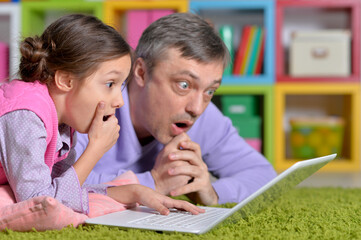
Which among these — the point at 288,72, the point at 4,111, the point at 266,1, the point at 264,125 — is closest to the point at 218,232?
the point at 4,111

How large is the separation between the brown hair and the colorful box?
2.02 meters

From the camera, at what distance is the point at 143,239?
790mm

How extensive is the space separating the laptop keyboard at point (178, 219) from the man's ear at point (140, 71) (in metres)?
0.48

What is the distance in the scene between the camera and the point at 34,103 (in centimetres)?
93

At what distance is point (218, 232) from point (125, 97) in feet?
2.30

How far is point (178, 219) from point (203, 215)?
0.08m

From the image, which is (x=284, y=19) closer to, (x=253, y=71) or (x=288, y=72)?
(x=288, y=72)

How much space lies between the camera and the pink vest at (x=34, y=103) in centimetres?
91

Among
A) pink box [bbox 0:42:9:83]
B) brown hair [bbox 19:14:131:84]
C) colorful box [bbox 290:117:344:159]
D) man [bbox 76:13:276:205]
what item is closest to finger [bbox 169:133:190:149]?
man [bbox 76:13:276:205]

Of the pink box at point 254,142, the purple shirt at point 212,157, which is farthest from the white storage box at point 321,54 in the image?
the purple shirt at point 212,157

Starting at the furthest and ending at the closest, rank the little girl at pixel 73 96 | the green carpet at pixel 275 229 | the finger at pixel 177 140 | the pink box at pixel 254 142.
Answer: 1. the pink box at pixel 254 142
2. the finger at pixel 177 140
3. the little girl at pixel 73 96
4. the green carpet at pixel 275 229

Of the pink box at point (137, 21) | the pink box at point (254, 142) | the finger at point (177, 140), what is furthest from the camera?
the pink box at point (137, 21)

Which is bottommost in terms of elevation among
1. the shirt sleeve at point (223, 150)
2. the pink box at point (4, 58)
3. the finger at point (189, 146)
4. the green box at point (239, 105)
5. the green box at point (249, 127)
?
the green box at point (249, 127)

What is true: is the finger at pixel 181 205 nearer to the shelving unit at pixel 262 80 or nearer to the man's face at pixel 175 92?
the man's face at pixel 175 92
